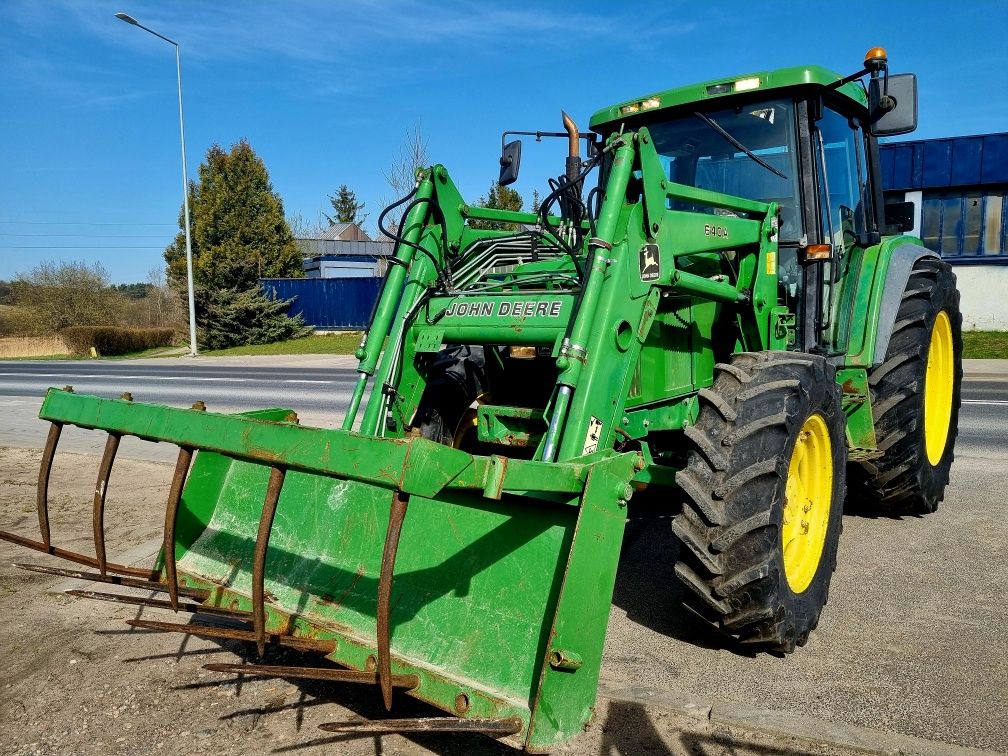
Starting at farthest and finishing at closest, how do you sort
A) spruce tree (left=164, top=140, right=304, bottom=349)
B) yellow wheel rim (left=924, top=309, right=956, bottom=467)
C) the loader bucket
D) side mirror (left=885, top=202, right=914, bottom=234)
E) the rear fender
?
spruce tree (left=164, top=140, right=304, bottom=349) → yellow wheel rim (left=924, top=309, right=956, bottom=467) → side mirror (left=885, top=202, right=914, bottom=234) → the rear fender → the loader bucket

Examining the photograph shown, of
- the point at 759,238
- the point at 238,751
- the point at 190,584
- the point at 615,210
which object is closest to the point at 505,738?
the point at 238,751

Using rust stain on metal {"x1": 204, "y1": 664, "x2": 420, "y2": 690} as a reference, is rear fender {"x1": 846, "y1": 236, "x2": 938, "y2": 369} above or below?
above

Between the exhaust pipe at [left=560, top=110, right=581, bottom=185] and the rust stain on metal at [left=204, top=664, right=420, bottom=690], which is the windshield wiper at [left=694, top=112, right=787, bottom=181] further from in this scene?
the rust stain on metal at [left=204, top=664, right=420, bottom=690]

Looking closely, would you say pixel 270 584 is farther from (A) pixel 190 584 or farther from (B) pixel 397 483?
(B) pixel 397 483

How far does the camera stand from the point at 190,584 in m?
3.76

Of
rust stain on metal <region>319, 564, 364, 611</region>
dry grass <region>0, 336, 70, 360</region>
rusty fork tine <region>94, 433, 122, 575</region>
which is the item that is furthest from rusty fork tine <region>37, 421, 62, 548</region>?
dry grass <region>0, 336, 70, 360</region>

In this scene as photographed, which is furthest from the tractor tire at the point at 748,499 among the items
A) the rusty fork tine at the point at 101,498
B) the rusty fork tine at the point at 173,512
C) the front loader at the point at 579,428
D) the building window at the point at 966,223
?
the building window at the point at 966,223

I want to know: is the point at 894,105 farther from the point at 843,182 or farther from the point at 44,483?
the point at 44,483

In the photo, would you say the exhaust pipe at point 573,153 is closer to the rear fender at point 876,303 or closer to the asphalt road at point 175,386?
the rear fender at point 876,303

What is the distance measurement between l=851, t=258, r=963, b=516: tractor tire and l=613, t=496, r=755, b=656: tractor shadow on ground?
1451 millimetres

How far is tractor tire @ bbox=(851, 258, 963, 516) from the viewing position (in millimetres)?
5328

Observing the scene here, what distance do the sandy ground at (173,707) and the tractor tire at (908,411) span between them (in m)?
2.97

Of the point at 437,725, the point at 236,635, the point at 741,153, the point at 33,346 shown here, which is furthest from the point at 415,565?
the point at 33,346

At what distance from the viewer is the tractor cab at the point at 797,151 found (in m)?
4.73
